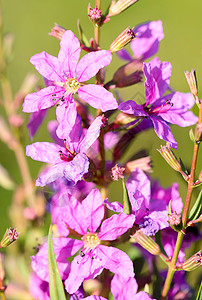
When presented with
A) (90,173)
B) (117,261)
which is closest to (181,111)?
(90,173)

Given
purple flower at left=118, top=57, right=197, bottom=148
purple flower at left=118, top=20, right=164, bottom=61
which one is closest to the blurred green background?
purple flower at left=118, top=20, right=164, bottom=61

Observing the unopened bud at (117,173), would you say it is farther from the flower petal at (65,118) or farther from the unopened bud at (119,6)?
the unopened bud at (119,6)

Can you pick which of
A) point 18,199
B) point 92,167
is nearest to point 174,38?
point 18,199

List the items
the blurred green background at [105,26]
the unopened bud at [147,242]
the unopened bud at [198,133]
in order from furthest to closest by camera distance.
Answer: the blurred green background at [105,26] → the unopened bud at [147,242] → the unopened bud at [198,133]

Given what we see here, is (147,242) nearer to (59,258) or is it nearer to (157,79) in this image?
(59,258)

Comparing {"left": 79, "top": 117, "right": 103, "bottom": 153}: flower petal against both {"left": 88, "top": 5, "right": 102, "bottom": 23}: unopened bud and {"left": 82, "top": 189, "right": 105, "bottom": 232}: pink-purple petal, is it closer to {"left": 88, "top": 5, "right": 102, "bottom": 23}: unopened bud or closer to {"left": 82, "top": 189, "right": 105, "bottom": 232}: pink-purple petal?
{"left": 82, "top": 189, "right": 105, "bottom": 232}: pink-purple petal

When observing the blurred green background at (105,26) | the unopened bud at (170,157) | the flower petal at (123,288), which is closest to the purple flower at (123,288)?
the flower petal at (123,288)

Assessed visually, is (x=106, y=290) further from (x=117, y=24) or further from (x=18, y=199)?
(x=117, y=24)

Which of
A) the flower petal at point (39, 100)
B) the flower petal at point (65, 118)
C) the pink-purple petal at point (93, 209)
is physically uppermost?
the flower petal at point (39, 100)
